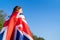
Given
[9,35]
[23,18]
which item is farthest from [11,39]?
[23,18]

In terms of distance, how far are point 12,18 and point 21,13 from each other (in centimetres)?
24

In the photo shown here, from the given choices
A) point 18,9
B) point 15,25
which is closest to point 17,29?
point 15,25

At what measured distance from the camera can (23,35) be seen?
18.2ft

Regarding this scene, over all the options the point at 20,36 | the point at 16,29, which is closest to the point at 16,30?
the point at 16,29

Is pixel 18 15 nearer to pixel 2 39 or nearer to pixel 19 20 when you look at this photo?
pixel 19 20

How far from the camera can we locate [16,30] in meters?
5.55

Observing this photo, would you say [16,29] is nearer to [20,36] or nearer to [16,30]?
[16,30]

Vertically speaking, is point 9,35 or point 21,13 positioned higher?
point 21,13

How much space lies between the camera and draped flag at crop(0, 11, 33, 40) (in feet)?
18.1

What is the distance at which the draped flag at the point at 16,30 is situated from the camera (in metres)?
5.53

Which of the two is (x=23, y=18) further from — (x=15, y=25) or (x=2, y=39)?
(x=2, y=39)

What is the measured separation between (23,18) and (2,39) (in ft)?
1.97

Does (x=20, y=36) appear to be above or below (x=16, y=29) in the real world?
below

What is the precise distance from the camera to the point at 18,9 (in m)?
5.73
